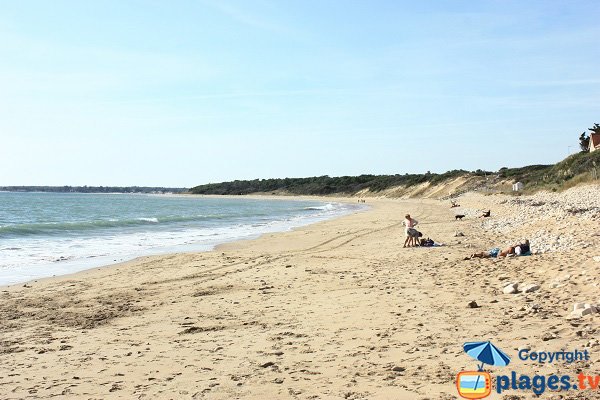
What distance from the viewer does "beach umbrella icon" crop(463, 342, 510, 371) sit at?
497 centimetres

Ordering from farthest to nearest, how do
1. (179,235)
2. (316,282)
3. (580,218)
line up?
(179,235), (580,218), (316,282)

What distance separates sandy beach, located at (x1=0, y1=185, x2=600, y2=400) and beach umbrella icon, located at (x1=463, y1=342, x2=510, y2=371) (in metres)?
0.11

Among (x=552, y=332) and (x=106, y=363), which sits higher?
(x=552, y=332)

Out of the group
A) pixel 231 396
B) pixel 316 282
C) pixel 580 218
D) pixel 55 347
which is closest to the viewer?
pixel 231 396

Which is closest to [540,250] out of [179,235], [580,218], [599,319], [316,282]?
[580,218]

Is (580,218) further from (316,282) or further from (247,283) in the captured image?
(247,283)

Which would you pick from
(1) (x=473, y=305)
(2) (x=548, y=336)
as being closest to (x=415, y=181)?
(1) (x=473, y=305)

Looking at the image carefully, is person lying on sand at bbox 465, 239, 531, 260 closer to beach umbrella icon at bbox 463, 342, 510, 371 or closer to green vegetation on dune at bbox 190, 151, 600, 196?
beach umbrella icon at bbox 463, 342, 510, 371

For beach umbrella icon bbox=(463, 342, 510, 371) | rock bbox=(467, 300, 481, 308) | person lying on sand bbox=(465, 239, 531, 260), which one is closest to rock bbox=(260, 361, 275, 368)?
beach umbrella icon bbox=(463, 342, 510, 371)

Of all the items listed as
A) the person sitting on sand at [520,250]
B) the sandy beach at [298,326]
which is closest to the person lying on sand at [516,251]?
the person sitting on sand at [520,250]

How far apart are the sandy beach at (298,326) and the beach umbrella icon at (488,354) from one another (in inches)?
4.3

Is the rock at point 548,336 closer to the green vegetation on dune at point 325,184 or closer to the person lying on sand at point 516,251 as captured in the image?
the person lying on sand at point 516,251

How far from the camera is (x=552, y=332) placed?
5.80 meters

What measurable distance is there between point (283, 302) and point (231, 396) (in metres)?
4.27
